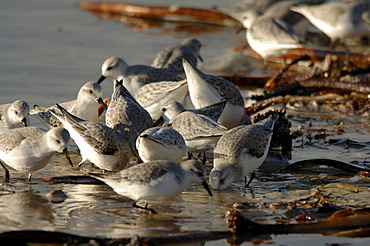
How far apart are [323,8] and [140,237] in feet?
35.3

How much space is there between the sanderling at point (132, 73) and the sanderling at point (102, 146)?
3145 millimetres

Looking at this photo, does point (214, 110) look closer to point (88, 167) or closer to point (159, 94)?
point (159, 94)

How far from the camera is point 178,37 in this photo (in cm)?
1503

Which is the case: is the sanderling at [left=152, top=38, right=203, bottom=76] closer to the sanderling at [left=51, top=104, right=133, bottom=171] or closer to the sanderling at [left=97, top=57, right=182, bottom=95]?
the sanderling at [left=97, top=57, right=182, bottom=95]

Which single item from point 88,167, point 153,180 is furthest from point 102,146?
point 153,180

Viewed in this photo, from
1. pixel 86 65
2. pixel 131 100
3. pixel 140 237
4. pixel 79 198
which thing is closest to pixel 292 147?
pixel 131 100

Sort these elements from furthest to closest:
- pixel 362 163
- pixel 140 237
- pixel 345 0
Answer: pixel 345 0
pixel 362 163
pixel 140 237

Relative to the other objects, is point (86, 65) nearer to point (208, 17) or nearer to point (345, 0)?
point (208, 17)

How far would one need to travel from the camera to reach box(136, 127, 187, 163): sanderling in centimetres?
638

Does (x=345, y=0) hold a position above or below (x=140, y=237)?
above

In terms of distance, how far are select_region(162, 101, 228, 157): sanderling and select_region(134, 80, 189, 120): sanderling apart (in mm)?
1367

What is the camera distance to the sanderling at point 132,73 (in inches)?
391

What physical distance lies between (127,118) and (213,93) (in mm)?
1553

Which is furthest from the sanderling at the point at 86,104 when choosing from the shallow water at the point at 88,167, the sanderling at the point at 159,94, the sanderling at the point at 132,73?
the sanderling at the point at 132,73
